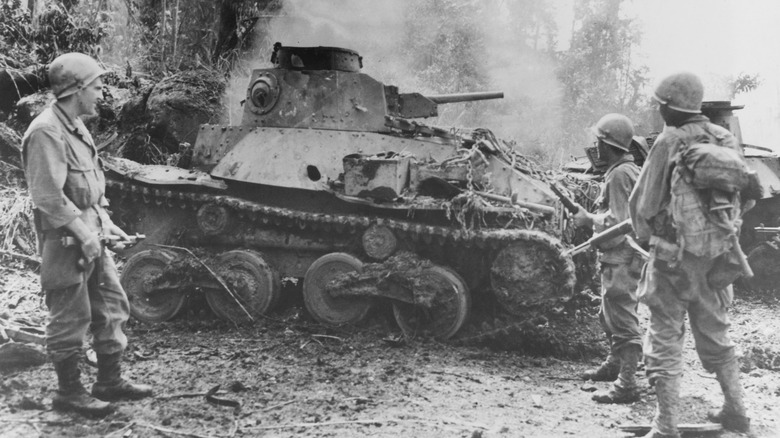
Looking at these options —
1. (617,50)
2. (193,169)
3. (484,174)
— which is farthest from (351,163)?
(617,50)

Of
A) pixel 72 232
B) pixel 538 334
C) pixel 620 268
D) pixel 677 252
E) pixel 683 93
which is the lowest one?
pixel 538 334

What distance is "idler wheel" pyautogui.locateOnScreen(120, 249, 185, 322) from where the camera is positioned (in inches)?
282

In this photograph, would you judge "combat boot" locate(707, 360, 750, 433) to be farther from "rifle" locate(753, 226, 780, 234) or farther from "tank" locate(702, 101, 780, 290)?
"rifle" locate(753, 226, 780, 234)

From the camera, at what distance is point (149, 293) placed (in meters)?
7.12

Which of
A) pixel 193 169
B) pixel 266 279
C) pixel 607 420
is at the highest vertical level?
pixel 193 169

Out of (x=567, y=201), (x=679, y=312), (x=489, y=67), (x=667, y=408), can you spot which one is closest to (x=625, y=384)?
(x=667, y=408)

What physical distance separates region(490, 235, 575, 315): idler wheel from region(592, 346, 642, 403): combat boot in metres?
1.03

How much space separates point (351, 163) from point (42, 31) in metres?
7.88

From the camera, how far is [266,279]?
7047 millimetres

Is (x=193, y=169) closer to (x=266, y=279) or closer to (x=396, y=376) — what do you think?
(x=266, y=279)

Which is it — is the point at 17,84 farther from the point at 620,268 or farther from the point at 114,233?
the point at 620,268

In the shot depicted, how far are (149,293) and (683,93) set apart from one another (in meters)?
5.83

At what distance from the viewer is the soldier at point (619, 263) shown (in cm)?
500

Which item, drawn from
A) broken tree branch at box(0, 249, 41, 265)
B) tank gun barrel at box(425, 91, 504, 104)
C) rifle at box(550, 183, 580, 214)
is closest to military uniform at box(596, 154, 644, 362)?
rifle at box(550, 183, 580, 214)
